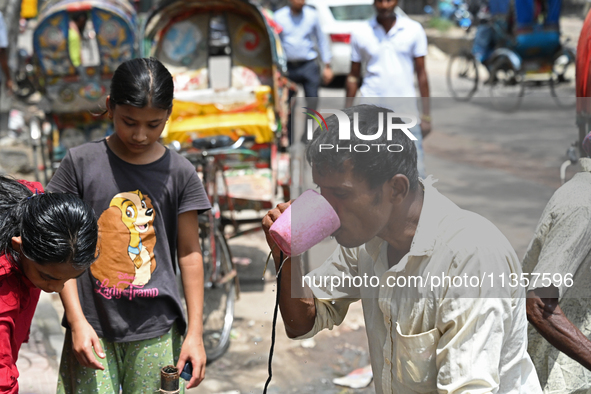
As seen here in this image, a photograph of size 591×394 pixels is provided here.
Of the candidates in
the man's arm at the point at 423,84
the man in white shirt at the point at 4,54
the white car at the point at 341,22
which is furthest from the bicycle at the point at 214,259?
the white car at the point at 341,22

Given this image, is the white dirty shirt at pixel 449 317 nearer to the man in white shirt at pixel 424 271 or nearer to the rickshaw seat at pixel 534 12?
the man in white shirt at pixel 424 271

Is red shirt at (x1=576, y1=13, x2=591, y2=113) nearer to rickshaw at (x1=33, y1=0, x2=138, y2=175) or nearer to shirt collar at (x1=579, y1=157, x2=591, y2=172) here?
shirt collar at (x1=579, y1=157, x2=591, y2=172)

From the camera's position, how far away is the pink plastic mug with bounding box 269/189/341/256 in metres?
1.64

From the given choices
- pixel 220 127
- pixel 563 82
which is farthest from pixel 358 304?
pixel 563 82

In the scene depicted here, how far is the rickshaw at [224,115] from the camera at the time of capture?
4098 millimetres

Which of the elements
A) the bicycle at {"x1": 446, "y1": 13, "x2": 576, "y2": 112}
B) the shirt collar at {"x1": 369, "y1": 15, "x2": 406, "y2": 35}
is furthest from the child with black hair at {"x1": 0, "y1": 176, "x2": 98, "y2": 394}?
the bicycle at {"x1": 446, "y1": 13, "x2": 576, "y2": 112}

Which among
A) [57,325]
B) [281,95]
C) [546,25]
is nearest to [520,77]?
[546,25]

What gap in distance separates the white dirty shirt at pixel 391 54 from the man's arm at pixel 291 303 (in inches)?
119

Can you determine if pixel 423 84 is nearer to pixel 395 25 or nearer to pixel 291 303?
pixel 395 25

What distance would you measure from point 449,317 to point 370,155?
1.43ft

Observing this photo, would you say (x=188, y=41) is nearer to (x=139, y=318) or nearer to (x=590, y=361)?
(x=139, y=318)

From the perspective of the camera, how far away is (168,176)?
2121 millimetres

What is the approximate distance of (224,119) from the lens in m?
5.12

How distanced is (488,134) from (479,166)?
2.03m
